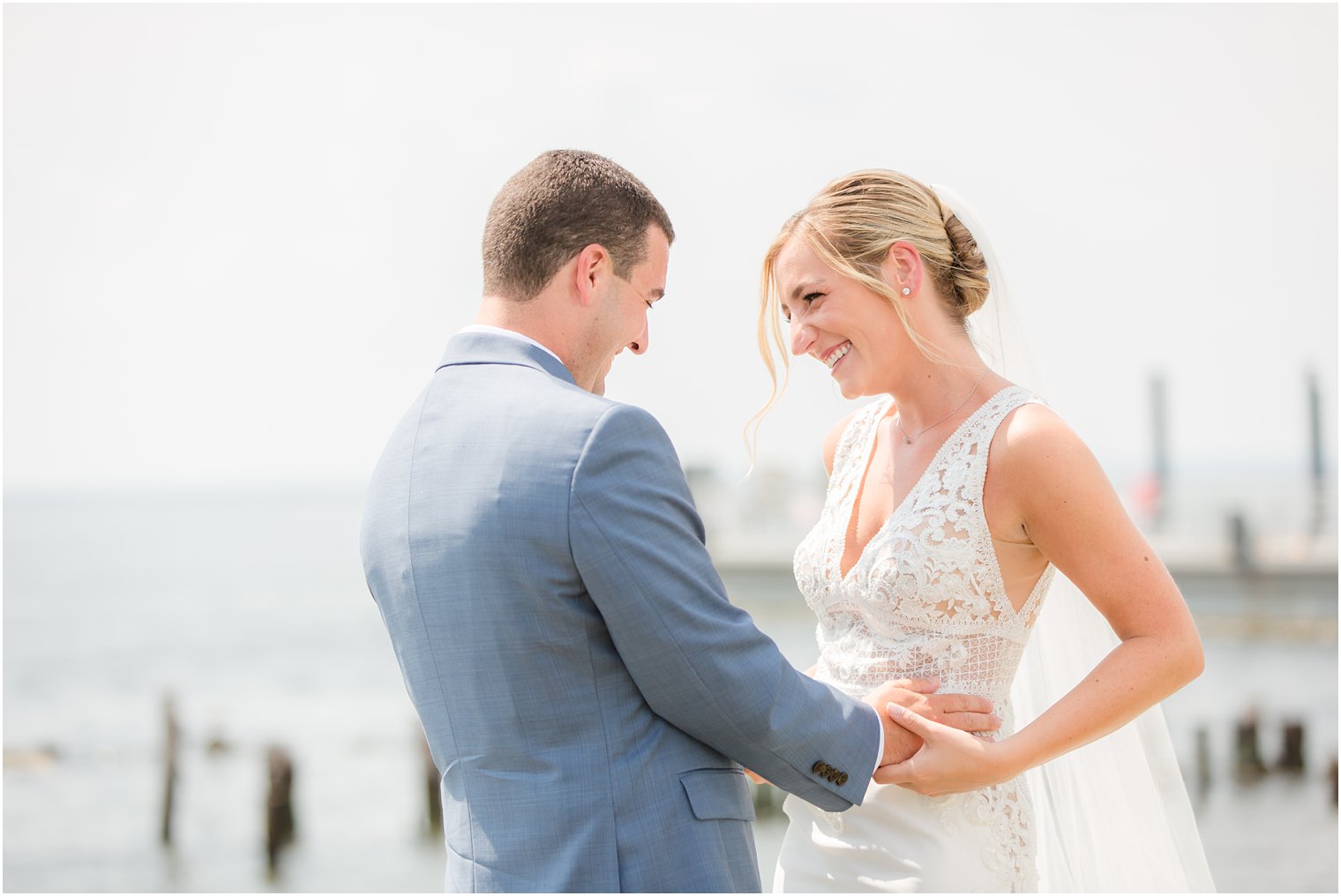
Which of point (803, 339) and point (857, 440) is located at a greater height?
point (803, 339)

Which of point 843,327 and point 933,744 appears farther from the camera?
point 843,327

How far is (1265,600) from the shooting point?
2728cm

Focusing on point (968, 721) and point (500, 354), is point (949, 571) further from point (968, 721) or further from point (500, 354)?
point (500, 354)

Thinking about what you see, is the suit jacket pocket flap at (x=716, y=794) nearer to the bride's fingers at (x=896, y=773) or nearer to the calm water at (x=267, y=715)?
the bride's fingers at (x=896, y=773)

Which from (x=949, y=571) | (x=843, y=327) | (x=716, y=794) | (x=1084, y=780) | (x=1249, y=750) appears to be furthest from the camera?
(x=1249, y=750)

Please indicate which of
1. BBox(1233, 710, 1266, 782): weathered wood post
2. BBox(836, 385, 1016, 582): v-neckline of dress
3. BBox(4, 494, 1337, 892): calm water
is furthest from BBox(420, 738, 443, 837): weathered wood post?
BBox(836, 385, 1016, 582): v-neckline of dress

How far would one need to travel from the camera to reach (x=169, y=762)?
1488cm

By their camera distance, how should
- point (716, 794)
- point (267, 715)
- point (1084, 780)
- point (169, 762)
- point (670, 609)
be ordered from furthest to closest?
point (267, 715) < point (169, 762) < point (1084, 780) < point (716, 794) < point (670, 609)

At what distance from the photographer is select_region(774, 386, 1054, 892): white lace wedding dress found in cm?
273

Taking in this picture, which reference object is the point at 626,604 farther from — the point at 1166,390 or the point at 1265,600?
the point at 1166,390

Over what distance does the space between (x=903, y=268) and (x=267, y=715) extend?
29460mm

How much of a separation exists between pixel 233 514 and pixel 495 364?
296ft

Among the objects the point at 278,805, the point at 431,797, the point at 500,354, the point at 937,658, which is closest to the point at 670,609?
the point at 500,354

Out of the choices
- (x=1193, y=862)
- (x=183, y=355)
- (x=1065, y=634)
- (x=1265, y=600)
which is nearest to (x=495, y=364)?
(x=1065, y=634)
